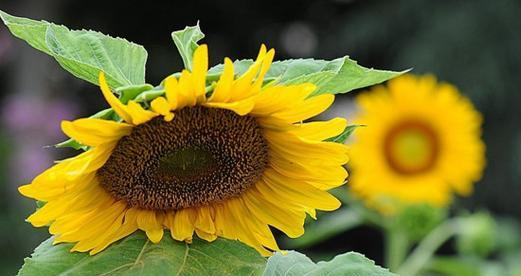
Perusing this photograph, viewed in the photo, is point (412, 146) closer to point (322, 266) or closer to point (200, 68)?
→ point (322, 266)

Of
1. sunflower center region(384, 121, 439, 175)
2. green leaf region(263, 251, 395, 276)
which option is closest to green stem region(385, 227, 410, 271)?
sunflower center region(384, 121, 439, 175)

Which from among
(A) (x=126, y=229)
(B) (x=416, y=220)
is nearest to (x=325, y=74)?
(A) (x=126, y=229)

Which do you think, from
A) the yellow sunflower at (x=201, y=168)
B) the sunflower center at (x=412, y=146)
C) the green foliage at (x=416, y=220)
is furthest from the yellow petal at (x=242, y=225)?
the sunflower center at (x=412, y=146)

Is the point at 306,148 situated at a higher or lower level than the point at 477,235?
higher

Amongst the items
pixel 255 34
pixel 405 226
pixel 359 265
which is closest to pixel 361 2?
pixel 255 34

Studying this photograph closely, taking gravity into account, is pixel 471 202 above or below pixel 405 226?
below

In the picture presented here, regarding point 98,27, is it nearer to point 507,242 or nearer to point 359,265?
point 507,242

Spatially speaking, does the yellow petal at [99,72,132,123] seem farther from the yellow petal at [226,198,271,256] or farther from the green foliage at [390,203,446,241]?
the green foliage at [390,203,446,241]
